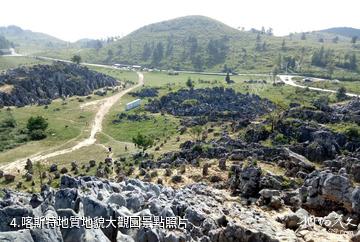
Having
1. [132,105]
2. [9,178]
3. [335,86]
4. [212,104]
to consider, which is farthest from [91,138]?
[335,86]

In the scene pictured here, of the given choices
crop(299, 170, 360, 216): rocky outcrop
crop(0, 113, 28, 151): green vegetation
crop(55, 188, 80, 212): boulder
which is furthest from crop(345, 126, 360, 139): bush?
crop(0, 113, 28, 151): green vegetation

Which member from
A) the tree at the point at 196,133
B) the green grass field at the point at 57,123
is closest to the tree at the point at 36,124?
the green grass field at the point at 57,123

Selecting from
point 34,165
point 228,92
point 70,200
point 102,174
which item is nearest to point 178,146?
point 102,174

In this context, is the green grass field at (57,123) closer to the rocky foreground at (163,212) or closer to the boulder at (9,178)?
the boulder at (9,178)

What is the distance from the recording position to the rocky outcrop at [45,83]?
150500mm

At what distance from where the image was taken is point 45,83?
16838 cm

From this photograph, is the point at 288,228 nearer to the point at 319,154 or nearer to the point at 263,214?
the point at 263,214

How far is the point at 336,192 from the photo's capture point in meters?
51.2

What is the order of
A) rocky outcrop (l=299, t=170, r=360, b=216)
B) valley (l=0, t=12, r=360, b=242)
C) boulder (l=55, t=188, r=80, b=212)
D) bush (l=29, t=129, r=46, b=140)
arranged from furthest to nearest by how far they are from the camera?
bush (l=29, t=129, r=46, b=140) → rocky outcrop (l=299, t=170, r=360, b=216) → valley (l=0, t=12, r=360, b=242) → boulder (l=55, t=188, r=80, b=212)

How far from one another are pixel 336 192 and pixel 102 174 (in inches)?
1603

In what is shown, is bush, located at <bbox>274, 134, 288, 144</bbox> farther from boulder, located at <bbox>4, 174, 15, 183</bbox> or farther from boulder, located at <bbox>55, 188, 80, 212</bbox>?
boulder, located at <bbox>55, 188, 80, 212</bbox>

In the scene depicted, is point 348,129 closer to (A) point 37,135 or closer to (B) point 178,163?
(B) point 178,163

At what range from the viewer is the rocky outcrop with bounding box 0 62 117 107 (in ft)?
494

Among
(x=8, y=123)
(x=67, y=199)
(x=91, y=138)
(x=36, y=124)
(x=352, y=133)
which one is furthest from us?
(x=8, y=123)
